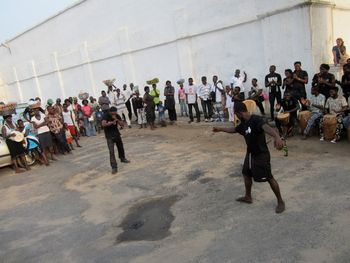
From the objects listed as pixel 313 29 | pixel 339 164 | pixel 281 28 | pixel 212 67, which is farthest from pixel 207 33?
pixel 339 164

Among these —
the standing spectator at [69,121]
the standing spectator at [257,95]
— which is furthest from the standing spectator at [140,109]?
the standing spectator at [257,95]

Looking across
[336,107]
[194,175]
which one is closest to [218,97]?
[336,107]

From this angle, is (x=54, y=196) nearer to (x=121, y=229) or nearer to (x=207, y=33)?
(x=121, y=229)

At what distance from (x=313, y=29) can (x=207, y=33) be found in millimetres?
4258

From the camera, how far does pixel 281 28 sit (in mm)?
11562

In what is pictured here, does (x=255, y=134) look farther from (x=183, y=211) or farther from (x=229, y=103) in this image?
(x=229, y=103)

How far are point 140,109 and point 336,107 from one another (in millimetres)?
7754

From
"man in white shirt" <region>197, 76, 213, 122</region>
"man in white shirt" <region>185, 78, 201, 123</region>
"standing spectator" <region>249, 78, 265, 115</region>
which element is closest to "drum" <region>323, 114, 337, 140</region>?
"standing spectator" <region>249, 78, 265, 115</region>

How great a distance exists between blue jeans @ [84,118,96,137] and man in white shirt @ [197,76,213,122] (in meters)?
4.70

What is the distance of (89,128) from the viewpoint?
15.8 m

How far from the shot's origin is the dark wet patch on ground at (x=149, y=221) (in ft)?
18.5

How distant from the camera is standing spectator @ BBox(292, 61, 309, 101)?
33.7 feet

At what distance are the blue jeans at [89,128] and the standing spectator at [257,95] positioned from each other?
665 centimetres

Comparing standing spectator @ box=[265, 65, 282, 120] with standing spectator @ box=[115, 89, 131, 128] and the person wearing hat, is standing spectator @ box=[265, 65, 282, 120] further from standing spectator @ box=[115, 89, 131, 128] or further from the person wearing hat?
the person wearing hat
